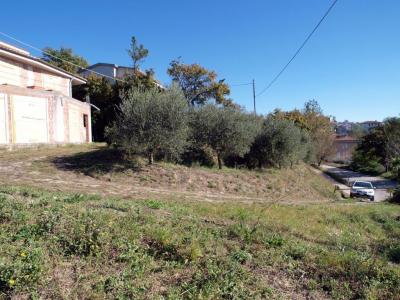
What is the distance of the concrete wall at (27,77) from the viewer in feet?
72.7

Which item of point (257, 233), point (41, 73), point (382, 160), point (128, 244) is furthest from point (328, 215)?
point (382, 160)

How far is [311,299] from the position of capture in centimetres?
395

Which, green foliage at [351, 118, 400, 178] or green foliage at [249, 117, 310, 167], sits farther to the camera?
green foliage at [351, 118, 400, 178]

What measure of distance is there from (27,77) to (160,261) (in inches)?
963


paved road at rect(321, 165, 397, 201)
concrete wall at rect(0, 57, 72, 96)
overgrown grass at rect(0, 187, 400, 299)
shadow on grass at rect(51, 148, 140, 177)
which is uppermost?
concrete wall at rect(0, 57, 72, 96)

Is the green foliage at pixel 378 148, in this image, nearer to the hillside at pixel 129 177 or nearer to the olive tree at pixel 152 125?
the hillside at pixel 129 177

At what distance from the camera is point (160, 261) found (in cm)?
444

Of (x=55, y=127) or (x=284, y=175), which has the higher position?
(x=55, y=127)

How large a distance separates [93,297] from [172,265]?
110 cm

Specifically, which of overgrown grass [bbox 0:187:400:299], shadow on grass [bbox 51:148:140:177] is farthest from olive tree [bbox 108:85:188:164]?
overgrown grass [bbox 0:187:400:299]

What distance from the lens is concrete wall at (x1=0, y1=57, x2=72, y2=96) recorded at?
2216 centimetres

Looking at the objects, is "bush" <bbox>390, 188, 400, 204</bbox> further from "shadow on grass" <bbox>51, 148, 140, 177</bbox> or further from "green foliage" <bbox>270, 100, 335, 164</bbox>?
"green foliage" <bbox>270, 100, 335, 164</bbox>

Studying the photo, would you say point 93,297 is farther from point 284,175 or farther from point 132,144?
point 284,175

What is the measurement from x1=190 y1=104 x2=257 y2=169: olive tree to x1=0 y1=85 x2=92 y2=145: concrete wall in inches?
361
